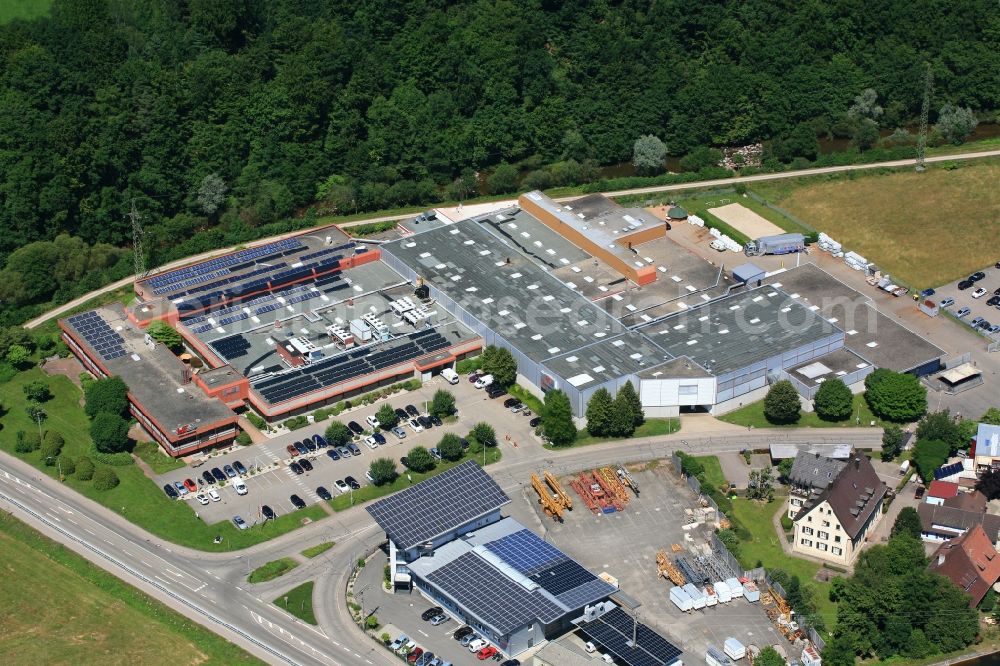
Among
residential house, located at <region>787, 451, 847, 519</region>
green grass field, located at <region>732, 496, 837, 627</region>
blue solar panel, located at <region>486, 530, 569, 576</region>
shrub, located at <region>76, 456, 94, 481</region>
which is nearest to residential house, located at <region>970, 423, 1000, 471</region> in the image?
residential house, located at <region>787, 451, 847, 519</region>

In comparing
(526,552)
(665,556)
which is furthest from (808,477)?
(526,552)

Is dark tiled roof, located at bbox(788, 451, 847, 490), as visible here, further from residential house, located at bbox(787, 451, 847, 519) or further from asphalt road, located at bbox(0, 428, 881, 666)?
asphalt road, located at bbox(0, 428, 881, 666)

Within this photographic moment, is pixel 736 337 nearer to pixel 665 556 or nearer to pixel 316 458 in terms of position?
pixel 665 556

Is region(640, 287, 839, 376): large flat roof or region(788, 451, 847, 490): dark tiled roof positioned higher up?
region(640, 287, 839, 376): large flat roof

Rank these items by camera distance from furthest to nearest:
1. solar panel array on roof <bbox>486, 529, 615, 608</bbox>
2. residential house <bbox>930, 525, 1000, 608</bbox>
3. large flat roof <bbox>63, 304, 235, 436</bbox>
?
large flat roof <bbox>63, 304, 235, 436</bbox> → residential house <bbox>930, 525, 1000, 608</bbox> → solar panel array on roof <bbox>486, 529, 615, 608</bbox>

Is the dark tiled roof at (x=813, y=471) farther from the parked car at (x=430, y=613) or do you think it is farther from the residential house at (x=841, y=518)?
the parked car at (x=430, y=613)

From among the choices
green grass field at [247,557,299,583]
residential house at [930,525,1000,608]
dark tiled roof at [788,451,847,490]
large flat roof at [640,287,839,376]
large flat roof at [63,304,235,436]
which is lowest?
residential house at [930,525,1000,608]
